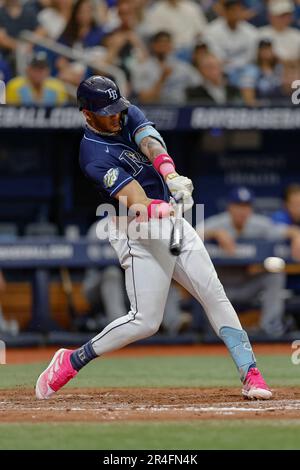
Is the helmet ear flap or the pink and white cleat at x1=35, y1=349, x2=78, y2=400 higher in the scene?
the helmet ear flap

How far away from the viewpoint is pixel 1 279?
1105cm

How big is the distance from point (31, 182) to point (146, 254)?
6.90 meters

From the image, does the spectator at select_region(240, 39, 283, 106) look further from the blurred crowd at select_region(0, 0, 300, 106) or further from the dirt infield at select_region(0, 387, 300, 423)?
the dirt infield at select_region(0, 387, 300, 423)

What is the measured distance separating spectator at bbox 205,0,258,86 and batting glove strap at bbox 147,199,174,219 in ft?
22.7

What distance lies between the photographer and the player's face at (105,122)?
606 centimetres

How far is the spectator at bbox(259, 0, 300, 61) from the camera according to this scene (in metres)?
13.1

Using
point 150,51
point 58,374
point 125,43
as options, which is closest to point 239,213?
point 150,51

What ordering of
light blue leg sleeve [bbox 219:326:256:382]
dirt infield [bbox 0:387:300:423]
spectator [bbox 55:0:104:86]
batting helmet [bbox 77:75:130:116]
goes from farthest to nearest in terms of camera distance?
spectator [bbox 55:0:104:86]
light blue leg sleeve [bbox 219:326:256:382]
batting helmet [bbox 77:75:130:116]
dirt infield [bbox 0:387:300:423]

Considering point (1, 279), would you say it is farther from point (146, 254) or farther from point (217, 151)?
point (146, 254)

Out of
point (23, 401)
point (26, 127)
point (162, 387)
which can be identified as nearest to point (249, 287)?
point (26, 127)

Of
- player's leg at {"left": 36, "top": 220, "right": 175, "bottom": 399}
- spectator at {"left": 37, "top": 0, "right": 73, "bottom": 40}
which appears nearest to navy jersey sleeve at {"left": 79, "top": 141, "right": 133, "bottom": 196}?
player's leg at {"left": 36, "top": 220, "right": 175, "bottom": 399}

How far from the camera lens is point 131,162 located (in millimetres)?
6152

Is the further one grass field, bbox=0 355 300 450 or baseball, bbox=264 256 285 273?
baseball, bbox=264 256 285 273

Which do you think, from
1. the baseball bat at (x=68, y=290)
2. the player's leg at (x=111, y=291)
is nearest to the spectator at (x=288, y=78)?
the player's leg at (x=111, y=291)
